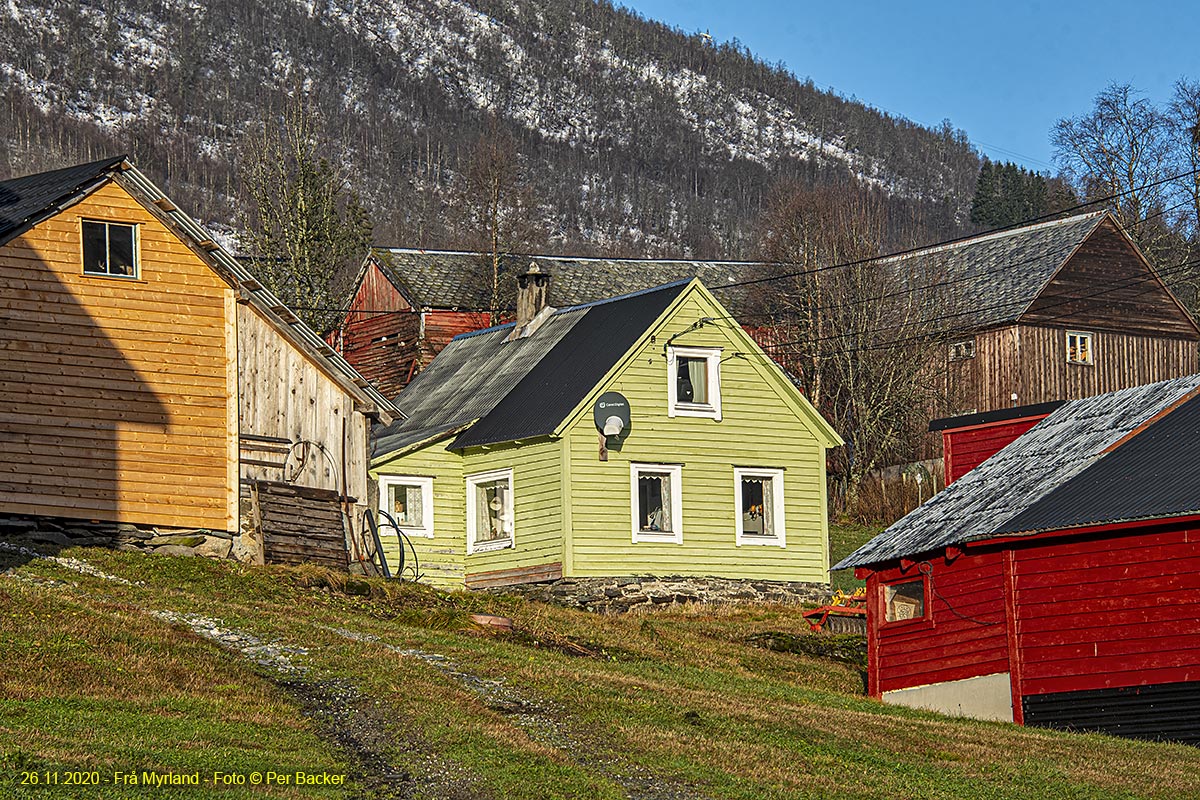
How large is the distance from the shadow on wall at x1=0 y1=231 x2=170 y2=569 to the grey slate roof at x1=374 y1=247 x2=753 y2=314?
93.5ft

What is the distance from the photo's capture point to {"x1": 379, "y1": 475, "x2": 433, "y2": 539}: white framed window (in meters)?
42.2

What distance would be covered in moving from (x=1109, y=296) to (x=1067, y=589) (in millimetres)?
39992

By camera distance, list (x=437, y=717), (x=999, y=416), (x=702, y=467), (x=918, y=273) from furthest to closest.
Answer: (x=918, y=273) → (x=702, y=467) → (x=999, y=416) → (x=437, y=717)

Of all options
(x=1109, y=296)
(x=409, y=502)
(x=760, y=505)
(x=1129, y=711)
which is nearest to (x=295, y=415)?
(x=409, y=502)

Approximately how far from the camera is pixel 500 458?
42469mm

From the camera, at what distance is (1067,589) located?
28.1 m

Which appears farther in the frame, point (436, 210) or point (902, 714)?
point (436, 210)

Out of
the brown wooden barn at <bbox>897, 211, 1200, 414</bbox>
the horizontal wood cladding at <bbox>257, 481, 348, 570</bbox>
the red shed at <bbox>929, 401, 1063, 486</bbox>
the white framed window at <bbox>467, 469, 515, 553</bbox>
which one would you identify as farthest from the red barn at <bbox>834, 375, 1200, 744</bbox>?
Result: the brown wooden barn at <bbox>897, 211, 1200, 414</bbox>

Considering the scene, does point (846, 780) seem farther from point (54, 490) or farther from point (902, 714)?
point (54, 490)

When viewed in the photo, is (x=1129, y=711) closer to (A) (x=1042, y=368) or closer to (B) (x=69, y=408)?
(B) (x=69, y=408)

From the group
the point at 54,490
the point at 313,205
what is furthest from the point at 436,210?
Answer: the point at 54,490

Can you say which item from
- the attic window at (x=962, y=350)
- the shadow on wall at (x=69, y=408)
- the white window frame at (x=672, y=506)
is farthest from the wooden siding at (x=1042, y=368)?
the shadow on wall at (x=69, y=408)

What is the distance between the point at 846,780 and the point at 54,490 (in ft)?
60.5

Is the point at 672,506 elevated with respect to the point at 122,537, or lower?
elevated
